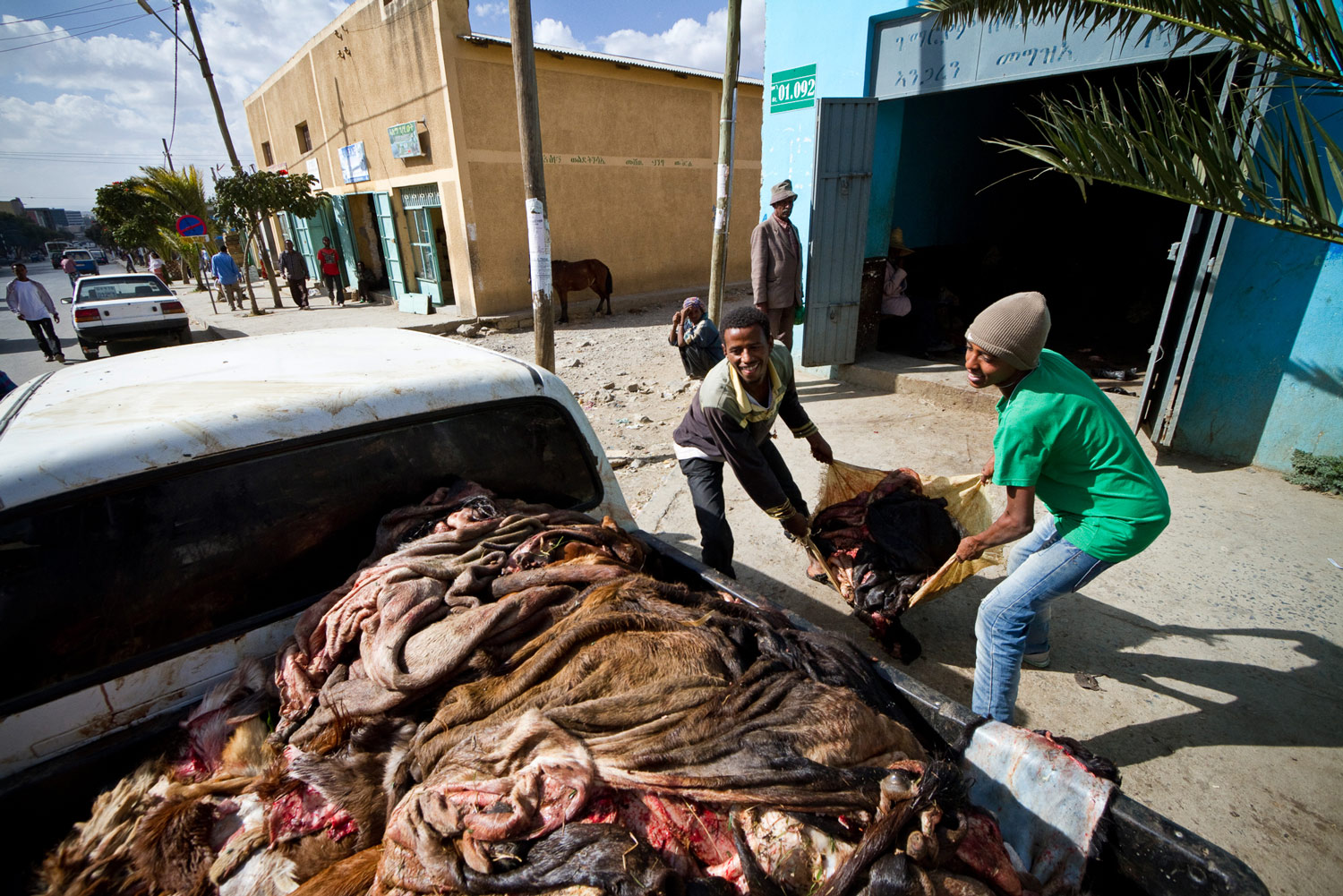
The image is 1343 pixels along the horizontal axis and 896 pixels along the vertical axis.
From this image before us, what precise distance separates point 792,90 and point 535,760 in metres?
7.82

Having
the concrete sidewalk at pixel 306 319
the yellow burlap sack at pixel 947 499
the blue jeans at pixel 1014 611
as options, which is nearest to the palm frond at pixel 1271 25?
the blue jeans at pixel 1014 611

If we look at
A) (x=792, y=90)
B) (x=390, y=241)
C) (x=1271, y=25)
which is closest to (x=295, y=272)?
(x=390, y=241)

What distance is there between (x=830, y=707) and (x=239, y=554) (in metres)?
1.77

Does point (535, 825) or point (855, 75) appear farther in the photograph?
point (855, 75)

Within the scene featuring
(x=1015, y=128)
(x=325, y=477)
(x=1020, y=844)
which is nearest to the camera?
(x=1020, y=844)

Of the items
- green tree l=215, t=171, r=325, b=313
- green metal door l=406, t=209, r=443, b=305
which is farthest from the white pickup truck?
green tree l=215, t=171, r=325, b=313

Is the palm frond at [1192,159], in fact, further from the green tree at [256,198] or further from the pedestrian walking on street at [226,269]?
the pedestrian walking on street at [226,269]

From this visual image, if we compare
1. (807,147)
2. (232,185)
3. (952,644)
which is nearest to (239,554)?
(952,644)

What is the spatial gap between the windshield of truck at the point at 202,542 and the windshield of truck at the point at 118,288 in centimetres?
1349

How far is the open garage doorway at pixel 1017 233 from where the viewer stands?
8.30 meters

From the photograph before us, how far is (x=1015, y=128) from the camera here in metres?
9.57

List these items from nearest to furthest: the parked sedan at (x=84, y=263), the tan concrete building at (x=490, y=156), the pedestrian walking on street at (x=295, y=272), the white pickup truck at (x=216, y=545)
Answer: the white pickup truck at (x=216, y=545), the tan concrete building at (x=490, y=156), the pedestrian walking on street at (x=295, y=272), the parked sedan at (x=84, y=263)

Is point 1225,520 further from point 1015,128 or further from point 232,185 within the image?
point 232,185

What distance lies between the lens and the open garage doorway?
830 centimetres
